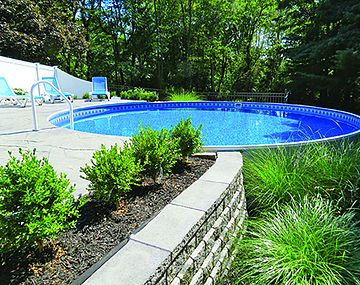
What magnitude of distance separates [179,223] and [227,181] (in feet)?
3.02

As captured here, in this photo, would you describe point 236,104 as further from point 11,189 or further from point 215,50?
point 11,189

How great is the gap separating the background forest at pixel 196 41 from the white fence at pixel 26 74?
9.87 feet

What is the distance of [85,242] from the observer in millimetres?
1686

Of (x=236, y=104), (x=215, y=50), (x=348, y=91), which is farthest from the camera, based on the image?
(x=215, y=50)

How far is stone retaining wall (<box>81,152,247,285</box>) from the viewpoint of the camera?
1342mm

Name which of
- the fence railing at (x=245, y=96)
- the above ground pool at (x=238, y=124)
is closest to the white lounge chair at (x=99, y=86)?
the above ground pool at (x=238, y=124)

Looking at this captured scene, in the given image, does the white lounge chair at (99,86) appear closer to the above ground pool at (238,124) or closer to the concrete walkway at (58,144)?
the above ground pool at (238,124)

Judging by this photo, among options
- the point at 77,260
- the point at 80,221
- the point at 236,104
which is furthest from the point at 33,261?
the point at 236,104

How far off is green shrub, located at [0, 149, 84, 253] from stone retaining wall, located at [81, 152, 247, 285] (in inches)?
16.8

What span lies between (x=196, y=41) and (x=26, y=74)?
1268 centimetres

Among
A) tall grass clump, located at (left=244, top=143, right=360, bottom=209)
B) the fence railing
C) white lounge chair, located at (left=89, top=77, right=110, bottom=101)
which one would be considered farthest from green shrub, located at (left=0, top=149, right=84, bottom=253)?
the fence railing

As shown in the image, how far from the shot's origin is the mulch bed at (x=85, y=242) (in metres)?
1.40

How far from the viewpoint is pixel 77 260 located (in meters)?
1.51

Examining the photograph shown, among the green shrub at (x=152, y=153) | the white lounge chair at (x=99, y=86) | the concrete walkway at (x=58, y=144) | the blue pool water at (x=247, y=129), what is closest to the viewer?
the green shrub at (x=152, y=153)
